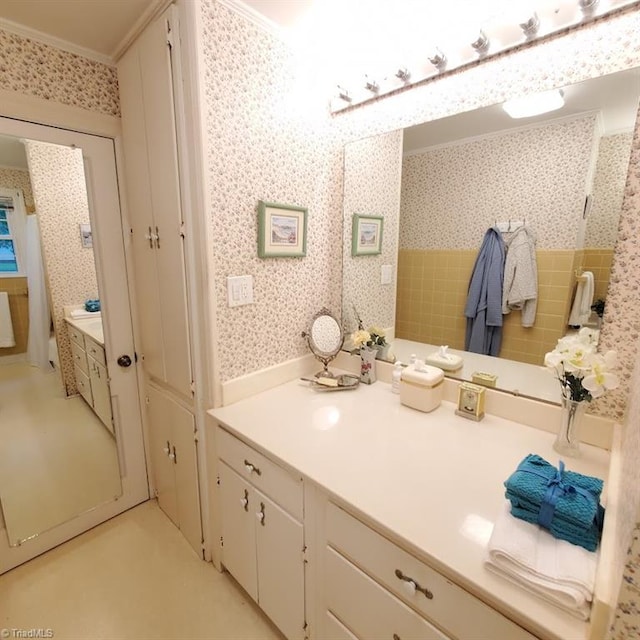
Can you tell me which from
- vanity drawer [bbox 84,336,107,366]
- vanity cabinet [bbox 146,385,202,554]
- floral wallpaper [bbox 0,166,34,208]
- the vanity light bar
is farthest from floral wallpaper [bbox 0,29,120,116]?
vanity cabinet [bbox 146,385,202,554]

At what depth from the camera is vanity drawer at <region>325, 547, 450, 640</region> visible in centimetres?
83

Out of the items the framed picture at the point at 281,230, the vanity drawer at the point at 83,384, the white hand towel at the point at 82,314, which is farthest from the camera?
the vanity drawer at the point at 83,384

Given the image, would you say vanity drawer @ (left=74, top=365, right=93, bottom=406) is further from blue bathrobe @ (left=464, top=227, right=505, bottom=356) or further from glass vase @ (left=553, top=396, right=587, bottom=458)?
glass vase @ (left=553, top=396, right=587, bottom=458)

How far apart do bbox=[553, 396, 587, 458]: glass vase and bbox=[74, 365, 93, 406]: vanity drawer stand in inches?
82.8

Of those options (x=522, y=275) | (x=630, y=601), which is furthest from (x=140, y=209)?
(x=630, y=601)

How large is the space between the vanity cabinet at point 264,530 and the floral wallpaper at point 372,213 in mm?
867

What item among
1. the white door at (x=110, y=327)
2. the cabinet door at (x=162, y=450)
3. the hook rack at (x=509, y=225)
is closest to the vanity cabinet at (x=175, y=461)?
the cabinet door at (x=162, y=450)

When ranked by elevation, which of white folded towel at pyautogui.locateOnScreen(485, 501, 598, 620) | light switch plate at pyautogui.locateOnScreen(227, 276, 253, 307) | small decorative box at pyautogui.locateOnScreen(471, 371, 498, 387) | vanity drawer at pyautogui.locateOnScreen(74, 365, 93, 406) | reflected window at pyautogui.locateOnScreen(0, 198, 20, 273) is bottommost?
vanity drawer at pyautogui.locateOnScreen(74, 365, 93, 406)

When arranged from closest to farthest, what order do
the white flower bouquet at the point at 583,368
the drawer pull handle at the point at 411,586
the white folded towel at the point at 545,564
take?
the white folded towel at the point at 545,564
the drawer pull handle at the point at 411,586
the white flower bouquet at the point at 583,368

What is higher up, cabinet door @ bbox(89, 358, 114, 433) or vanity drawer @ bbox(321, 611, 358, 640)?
cabinet door @ bbox(89, 358, 114, 433)

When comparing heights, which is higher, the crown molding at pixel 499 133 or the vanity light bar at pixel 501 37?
the vanity light bar at pixel 501 37

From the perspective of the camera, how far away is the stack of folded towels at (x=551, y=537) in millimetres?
619

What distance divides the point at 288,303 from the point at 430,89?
1063 mm

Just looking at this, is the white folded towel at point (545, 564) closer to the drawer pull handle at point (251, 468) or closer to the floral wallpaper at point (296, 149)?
the floral wallpaper at point (296, 149)
